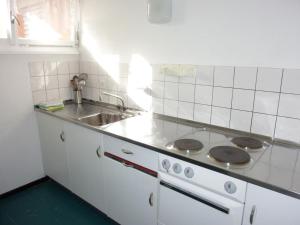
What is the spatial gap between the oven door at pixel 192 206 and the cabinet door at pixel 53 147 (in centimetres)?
111

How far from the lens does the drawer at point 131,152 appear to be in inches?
56.6

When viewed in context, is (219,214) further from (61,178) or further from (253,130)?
(61,178)

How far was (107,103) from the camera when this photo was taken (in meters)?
2.40

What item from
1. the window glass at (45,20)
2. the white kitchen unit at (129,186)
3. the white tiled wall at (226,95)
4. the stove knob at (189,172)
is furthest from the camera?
the window glass at (45,20)

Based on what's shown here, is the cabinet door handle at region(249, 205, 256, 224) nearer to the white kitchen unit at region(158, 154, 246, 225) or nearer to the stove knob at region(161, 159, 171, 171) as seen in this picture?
the white kitchen unit at region(158, 154, 246, 225)

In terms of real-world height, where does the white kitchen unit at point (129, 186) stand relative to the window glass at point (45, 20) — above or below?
below

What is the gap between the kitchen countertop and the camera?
3.45ft

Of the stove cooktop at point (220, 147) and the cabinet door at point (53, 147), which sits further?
the cabinet door at point (53, 147)

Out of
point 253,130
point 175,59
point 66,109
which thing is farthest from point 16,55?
point 253,130

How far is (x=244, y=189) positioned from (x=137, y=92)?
128 centimetres

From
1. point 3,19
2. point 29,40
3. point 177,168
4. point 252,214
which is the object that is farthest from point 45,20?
point 252,214

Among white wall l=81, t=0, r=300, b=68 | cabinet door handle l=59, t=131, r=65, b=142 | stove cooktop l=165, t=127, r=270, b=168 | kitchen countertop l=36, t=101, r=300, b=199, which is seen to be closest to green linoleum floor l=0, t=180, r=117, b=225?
cabinet door handle l=59, t=131, r=65, b=142

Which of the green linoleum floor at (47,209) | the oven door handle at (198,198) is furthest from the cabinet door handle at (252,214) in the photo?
the green linoleum floor at (47,209)

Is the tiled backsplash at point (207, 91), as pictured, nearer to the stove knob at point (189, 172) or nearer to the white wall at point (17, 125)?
the white wall at point (17, 125)
